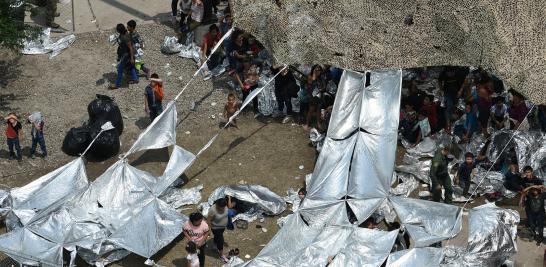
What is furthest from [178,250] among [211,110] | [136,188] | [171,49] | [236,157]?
[171,49]

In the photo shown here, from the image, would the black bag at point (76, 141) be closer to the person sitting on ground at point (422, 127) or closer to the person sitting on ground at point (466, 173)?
the person sitting on ground at point (422, 127)

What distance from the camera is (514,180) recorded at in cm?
1453

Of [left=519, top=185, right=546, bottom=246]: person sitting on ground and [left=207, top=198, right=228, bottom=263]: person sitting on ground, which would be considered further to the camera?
[left=519, top=185, right=546, bottom=246]: person sitting on ground

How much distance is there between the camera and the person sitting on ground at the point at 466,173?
14812 mm

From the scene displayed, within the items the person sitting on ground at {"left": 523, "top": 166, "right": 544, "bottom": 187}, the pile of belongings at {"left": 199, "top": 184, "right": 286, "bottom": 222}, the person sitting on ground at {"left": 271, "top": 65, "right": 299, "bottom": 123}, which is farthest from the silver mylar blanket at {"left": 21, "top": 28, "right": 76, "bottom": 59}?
the person sitting on ground at {"left": 523, "top": 166, "right": 544, "bottom": 187}

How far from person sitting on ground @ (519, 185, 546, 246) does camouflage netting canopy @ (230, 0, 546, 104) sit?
1.59 metres

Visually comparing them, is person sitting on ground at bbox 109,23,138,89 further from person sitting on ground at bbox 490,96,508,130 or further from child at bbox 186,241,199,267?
person sitting on ground at bbox 490,96,508,130

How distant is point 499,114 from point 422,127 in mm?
1235

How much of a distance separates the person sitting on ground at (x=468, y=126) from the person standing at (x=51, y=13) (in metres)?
8.54

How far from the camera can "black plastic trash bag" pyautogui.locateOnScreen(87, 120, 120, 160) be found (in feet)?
52.6

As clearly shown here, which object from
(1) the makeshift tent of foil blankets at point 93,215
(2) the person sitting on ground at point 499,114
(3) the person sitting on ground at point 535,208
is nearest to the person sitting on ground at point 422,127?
(2) the person sitting on ground at point 499,114

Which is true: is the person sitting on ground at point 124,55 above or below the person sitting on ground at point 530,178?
below

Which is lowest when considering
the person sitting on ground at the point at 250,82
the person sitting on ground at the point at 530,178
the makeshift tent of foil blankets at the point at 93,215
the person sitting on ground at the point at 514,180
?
the makeshift tent of foil blankets at the point at 93,215

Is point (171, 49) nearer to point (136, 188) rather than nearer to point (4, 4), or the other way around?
point (4, 4)
